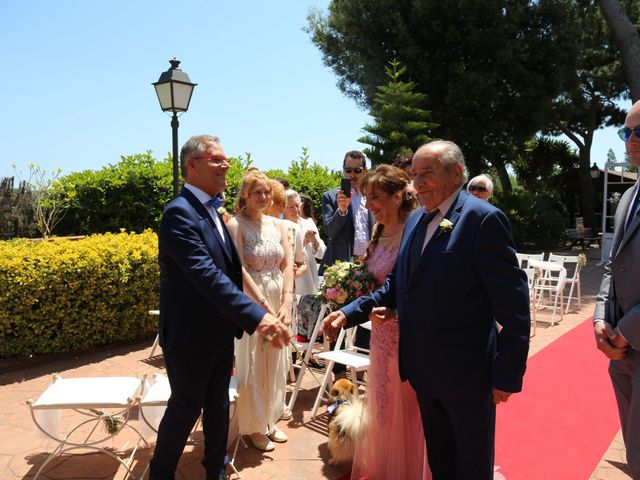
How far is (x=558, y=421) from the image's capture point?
4402 mm

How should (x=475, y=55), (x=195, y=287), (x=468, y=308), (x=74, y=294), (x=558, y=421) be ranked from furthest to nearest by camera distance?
(x=475, y=55), (x=74, y=294), (x=558, y=421), (x=195, y=287), (x=468, y=308)

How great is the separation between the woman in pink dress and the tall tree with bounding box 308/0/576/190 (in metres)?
13.9

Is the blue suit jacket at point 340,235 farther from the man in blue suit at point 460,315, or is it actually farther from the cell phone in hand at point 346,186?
the man in blue suit at point 460,315

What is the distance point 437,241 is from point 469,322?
0.39 m

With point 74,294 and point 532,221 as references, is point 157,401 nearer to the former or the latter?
point 74,294

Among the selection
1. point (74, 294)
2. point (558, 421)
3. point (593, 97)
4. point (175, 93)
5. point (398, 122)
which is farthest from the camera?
point (593, 97)

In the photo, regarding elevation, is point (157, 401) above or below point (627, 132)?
below

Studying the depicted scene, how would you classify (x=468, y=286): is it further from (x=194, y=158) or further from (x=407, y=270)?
(x=194, y=158)

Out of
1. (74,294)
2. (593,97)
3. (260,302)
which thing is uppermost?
(593,97)

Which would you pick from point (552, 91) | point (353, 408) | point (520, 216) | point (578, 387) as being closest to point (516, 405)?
point (578, 387)

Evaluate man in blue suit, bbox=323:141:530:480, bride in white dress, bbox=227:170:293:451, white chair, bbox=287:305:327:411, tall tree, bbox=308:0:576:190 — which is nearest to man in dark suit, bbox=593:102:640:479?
man in blue suit, bbox=323:141:530:480

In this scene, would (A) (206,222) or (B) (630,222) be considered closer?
(B) (630,222)

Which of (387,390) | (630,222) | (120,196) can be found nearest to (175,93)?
(120,196)

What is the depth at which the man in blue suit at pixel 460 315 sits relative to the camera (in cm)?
223
